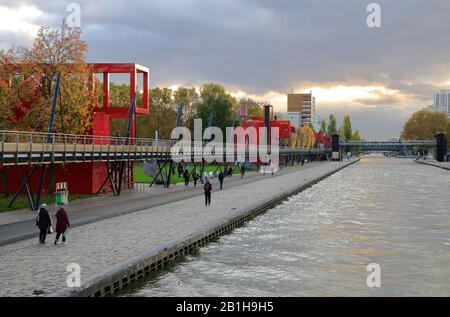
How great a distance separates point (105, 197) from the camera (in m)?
46.8

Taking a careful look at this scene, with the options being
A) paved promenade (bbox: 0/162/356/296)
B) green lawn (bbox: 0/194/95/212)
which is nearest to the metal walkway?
green lawn (bbox: 0/194/95/212)

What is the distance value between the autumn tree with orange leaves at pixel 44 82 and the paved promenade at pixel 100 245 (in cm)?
1432

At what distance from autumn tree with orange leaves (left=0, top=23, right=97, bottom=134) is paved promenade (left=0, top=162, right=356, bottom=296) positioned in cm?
1432

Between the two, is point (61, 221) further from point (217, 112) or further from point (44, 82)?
point (217, 112)

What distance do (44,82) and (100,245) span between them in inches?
1128

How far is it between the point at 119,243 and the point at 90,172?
2646cm

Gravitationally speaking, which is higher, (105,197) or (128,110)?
(128,110)

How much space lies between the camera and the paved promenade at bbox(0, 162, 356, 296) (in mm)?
17297

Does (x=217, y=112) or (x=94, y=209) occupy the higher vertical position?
(x=217, y=112)

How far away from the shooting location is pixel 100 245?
76.7 feet

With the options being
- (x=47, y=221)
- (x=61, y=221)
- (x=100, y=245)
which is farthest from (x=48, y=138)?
(x=100, y=245)

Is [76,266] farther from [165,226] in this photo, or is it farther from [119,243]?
[165,226]

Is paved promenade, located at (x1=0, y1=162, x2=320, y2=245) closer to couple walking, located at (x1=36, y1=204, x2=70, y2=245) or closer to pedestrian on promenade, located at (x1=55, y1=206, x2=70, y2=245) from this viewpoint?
couple walking, located at (x1=36, y1=204, x2=70, y2=245)

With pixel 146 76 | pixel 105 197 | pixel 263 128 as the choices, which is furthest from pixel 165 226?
pixel 263 128
